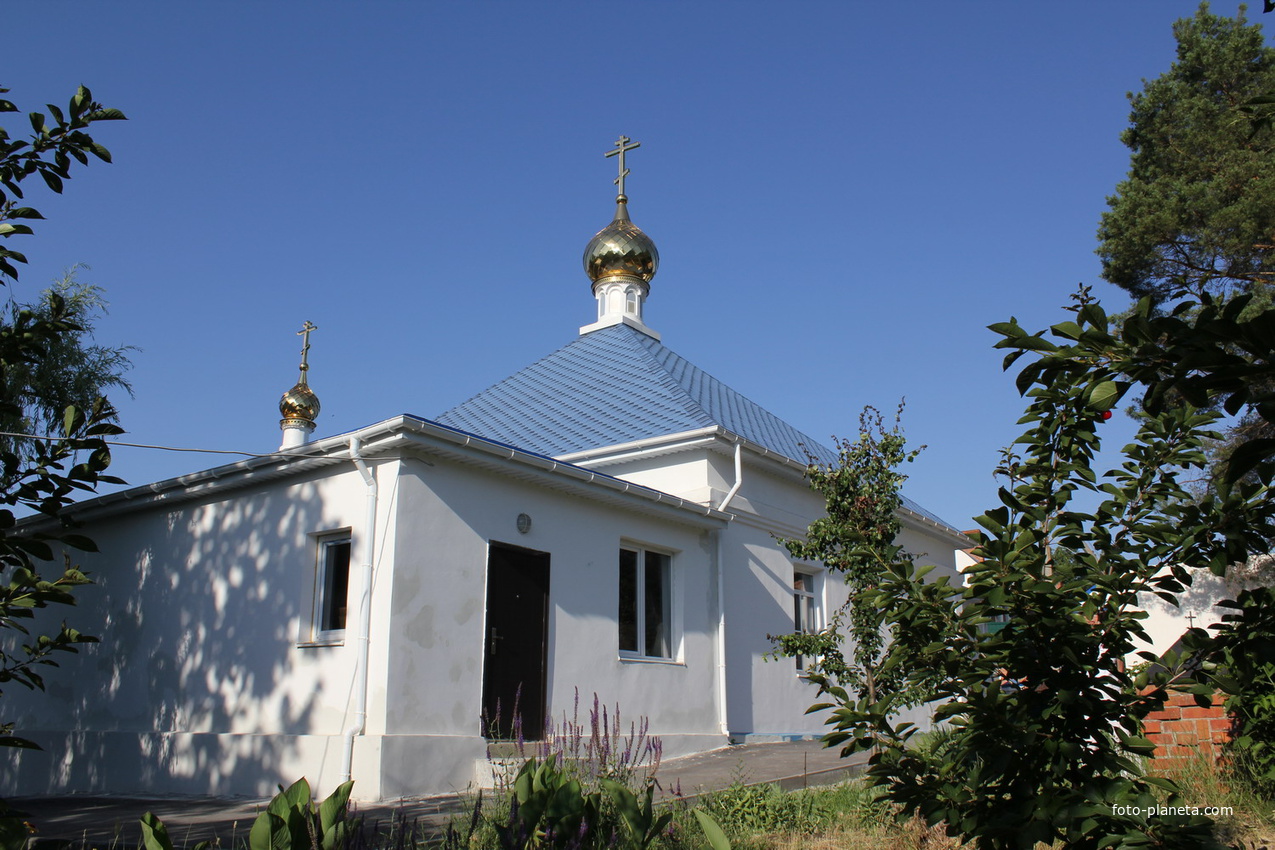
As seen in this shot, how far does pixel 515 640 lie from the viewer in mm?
9500

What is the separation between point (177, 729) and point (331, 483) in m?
3.21

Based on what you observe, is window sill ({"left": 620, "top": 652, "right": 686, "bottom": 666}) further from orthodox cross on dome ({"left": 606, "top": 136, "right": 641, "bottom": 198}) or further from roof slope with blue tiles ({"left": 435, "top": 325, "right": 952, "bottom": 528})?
orthodox cross on dome ({"left": 606, "top": 136, "right": 641, "bottom": 198})

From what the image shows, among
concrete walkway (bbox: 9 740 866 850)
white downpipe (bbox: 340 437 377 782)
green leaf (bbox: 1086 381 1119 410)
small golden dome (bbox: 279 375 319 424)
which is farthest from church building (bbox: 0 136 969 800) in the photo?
small golden dome (bbox: 279 375 319 424)

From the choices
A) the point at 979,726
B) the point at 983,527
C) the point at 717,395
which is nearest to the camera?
the point at 979,726

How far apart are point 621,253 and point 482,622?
12.1 meters

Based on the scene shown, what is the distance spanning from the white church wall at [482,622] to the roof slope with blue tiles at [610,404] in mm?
2565

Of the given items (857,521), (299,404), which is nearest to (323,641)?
(857,521)

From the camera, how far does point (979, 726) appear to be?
2859 millimetres

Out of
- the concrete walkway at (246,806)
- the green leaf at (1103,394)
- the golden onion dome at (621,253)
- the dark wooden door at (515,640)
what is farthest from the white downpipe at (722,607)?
the green leaf at (1103,394)

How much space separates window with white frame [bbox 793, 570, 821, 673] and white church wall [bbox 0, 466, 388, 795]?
7.55 metres

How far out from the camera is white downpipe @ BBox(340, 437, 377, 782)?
7984 mm

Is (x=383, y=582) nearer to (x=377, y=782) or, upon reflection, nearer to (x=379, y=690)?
(x=379, y=690)

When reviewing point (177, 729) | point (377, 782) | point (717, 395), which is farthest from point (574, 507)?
point (717, 395)

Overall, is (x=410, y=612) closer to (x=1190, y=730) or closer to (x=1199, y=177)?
(x=1190, y=730)
